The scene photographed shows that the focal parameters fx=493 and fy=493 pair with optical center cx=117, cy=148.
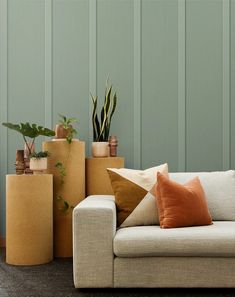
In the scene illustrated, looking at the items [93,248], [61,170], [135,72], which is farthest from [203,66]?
[93,248]

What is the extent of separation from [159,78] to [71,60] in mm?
843

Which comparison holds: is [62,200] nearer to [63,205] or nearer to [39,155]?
[63,205]

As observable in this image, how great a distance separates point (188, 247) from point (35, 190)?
1.40 metres

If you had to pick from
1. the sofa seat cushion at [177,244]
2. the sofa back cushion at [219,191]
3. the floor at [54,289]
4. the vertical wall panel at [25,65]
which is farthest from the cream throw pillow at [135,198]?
the vertical wall panel at [25,65]

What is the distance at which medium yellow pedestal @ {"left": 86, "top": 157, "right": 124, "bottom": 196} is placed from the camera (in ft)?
14.0

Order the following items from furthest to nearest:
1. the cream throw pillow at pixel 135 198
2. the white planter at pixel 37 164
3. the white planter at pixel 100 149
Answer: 1. the white planter at pixel 100 149
2. the white planter at pixel 37 164
3. the cream throw pillow at pixel 135 198

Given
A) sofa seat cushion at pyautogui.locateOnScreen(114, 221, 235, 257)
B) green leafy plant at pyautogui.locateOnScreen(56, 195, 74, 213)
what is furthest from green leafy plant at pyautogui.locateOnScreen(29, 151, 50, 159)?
sofa seat cushion at pyautogui.locateOnScreen(114, 221, 235, 257)

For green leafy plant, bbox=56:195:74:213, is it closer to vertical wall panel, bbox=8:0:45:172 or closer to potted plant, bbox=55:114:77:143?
potted plant, bbox=55:114:77:143

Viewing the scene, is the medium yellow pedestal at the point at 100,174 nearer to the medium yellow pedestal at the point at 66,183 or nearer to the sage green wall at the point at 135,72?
the medium yellow pedestal at the point at 66,183

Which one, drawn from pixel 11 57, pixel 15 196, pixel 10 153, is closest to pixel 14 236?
pixel 15 196

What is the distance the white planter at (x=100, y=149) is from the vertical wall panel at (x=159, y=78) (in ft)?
1.40

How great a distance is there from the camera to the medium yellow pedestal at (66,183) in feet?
13.5

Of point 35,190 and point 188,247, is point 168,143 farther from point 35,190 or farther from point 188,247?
point 188,247

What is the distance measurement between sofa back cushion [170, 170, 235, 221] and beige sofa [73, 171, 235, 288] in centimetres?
52
